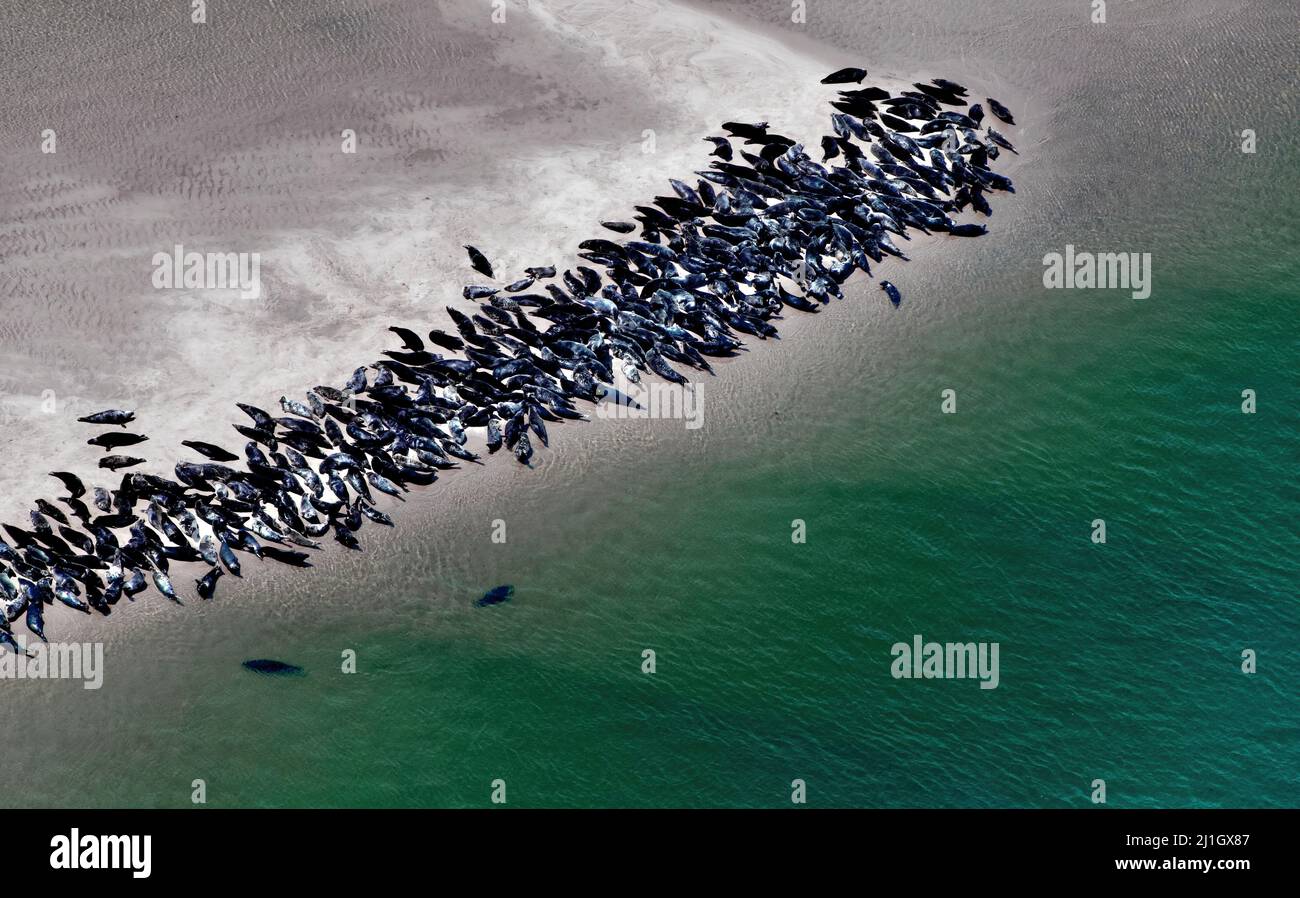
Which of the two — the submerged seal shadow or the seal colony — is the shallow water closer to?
the submerged seal shadow

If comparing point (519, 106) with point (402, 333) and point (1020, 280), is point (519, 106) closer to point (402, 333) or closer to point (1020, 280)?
point (402, 333)

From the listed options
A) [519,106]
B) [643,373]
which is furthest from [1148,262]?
[519,106]

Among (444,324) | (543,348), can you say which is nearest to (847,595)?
(543,348)

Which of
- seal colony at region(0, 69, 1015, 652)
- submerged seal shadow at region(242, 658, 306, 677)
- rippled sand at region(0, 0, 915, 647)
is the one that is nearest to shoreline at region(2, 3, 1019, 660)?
rippled sand at region(0, 0, 915, 647)

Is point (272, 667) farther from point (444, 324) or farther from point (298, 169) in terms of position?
point (298, 169)

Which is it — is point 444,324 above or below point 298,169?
below
